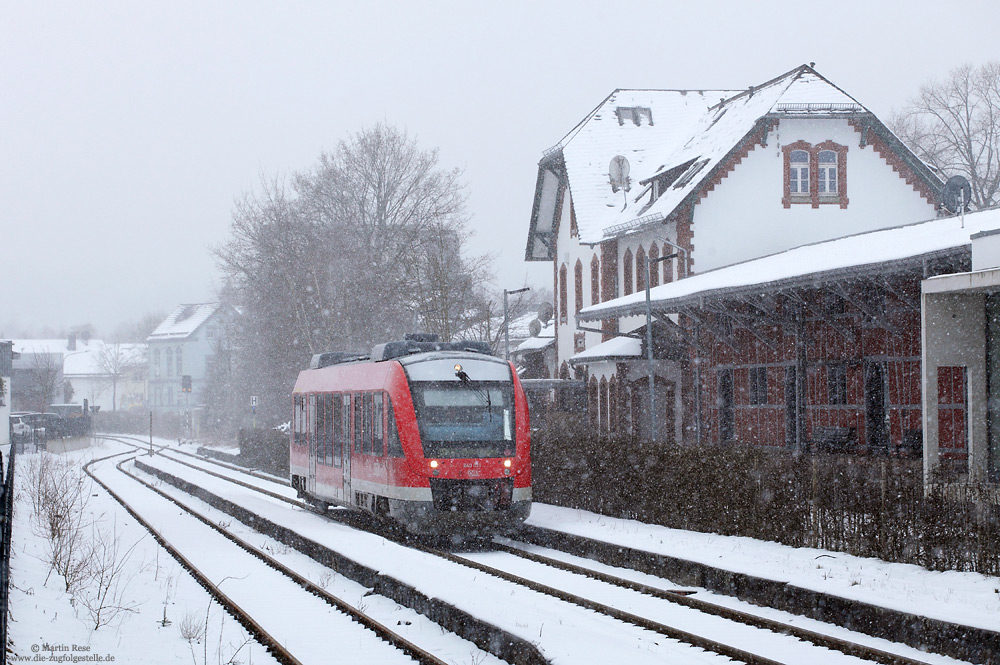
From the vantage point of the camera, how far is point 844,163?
35.2 m

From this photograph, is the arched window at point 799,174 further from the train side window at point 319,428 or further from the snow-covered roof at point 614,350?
the train side window at point 319,428

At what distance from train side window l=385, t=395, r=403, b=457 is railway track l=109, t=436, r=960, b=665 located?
199 centimetres

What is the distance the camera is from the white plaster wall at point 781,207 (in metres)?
34.9

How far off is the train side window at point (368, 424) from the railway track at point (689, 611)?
313 centimetres

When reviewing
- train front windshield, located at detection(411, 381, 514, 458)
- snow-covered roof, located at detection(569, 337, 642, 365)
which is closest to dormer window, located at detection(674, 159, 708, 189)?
snow-covered roof, located at detection(569, 337, 642, 365)

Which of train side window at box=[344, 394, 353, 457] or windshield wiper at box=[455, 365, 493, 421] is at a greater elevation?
windshield wiper at box=[455, 365, 493, 421]

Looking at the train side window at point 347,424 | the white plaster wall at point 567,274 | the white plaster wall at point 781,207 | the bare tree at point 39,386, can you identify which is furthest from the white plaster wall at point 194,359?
the train side window at point 347,424

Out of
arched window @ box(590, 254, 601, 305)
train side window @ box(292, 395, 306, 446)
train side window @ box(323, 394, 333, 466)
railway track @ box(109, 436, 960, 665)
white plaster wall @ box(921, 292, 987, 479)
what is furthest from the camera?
arched window @ box(590, 254, 601, 305)

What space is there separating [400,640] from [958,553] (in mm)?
5545

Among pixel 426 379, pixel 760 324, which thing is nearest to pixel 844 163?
pixel 760 324

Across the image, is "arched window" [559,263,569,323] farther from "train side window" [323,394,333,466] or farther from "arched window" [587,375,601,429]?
"train side window" [323,394,333,466]

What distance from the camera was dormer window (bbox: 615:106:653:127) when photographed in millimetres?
43772

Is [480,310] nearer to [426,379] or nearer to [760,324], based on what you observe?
[760,324]

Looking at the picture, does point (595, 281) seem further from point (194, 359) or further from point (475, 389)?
point (194, 359)
